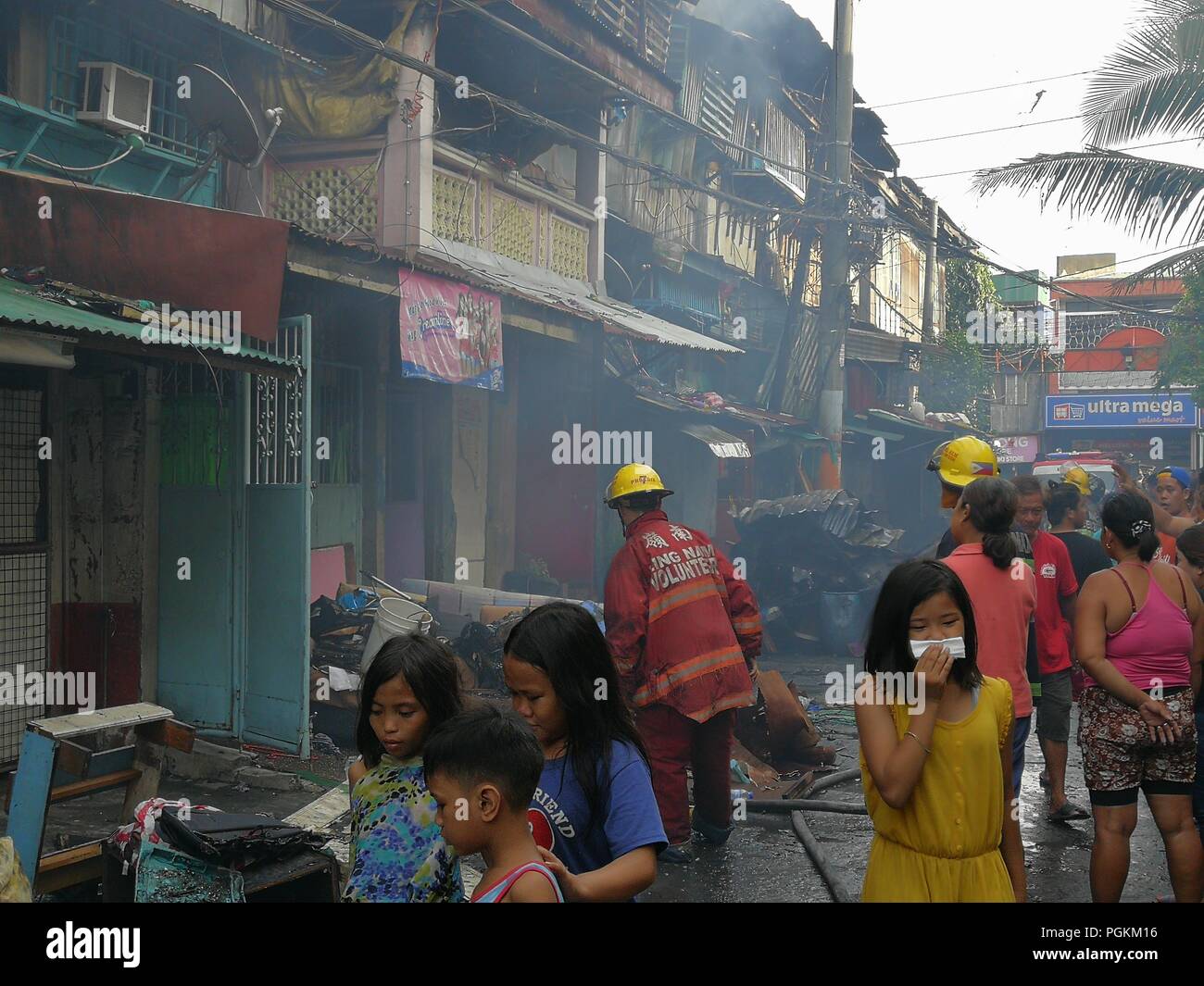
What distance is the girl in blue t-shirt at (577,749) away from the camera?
255cm

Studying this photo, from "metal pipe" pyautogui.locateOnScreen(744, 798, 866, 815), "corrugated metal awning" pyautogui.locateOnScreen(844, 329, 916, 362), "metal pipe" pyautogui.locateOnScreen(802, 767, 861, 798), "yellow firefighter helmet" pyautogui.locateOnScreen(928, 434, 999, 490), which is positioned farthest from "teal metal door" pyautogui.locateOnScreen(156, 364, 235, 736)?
"corrugated metal awning" pyautogui.locateOnScreen(844, 329, 916, 362)

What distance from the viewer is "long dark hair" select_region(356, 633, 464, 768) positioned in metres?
2.97


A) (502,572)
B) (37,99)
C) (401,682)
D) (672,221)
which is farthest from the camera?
(672,221)

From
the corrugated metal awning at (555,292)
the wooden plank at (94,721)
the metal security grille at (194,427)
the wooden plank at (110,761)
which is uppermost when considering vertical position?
the corrugated metal awning at (555,292)

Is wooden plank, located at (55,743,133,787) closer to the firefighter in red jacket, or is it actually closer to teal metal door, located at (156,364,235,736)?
the firefighter in red jacket

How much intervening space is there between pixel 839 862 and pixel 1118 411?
123 ft

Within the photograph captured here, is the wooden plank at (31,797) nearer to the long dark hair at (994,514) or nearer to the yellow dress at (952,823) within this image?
the yellow dress at (952,823)

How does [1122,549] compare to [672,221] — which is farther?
[672,221]

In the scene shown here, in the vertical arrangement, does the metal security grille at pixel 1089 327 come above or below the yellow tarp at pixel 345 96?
above

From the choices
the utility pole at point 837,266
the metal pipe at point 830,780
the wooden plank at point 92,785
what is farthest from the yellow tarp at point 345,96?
the utility pole at point 837,266

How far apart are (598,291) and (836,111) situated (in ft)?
17.7

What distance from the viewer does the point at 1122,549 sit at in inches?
183
